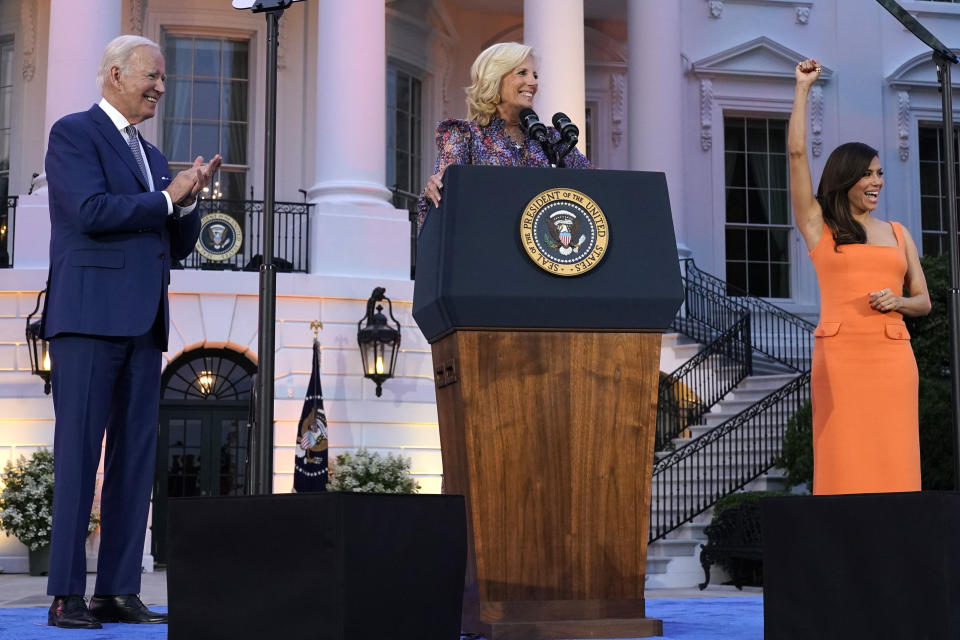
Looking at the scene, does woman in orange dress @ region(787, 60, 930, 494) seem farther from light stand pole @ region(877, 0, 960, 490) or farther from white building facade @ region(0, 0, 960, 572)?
white building facade @ region(0, 0, 960, 572)

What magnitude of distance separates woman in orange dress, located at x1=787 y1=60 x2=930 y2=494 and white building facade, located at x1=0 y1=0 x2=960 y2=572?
39.2ft

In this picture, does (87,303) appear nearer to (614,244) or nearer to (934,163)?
(614,244)

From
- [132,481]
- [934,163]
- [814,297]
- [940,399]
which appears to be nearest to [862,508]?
[132,481]

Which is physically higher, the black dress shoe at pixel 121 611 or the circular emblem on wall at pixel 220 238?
the circular emblem on wall at pixel 220 238

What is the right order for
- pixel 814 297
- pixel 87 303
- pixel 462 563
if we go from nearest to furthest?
pixel 462 563 → pixel 87 303 → pixel 814 297

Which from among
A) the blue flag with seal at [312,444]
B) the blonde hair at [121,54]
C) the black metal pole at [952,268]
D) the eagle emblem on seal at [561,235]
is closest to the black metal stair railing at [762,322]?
the blue flag with seal at [312,444]

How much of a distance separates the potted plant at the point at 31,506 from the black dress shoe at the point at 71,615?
10633 millimetres

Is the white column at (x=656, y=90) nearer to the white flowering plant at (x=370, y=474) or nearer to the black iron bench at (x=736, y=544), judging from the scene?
the white flowering plant at (x=370, y=474)

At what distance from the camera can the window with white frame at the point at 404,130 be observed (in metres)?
20.5

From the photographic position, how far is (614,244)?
4453mm

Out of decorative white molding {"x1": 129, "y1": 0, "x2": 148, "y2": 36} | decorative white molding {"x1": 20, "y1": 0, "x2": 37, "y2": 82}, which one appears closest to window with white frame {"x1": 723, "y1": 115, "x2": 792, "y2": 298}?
decorative white molding {"x1": 129, "y1": 0, "x2": 148, "y2": 36}

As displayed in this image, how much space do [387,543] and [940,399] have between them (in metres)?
11.2

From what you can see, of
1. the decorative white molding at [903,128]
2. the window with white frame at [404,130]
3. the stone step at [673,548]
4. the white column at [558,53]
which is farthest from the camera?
the decorative white molding at [903,128]

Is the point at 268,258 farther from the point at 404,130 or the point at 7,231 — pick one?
the point at 404,130
